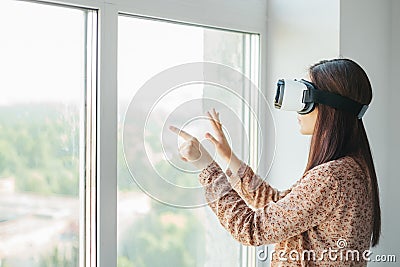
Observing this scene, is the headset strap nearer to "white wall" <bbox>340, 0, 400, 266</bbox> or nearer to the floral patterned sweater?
the floral patterned sweater

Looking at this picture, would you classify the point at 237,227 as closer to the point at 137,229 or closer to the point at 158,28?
the point at 137,229

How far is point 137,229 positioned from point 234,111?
16.1 inches

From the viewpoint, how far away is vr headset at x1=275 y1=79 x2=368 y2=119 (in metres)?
1.47

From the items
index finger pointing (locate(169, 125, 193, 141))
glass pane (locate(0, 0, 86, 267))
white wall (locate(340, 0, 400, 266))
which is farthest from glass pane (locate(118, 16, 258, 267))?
white wall (locate(340, 0, 400, 266))

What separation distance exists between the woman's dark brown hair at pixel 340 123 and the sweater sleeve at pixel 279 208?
0.20 ft

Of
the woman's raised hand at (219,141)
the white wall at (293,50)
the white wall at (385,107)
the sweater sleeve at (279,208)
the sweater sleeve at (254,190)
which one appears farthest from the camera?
the white wall at (385,107)

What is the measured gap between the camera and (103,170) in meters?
1.59

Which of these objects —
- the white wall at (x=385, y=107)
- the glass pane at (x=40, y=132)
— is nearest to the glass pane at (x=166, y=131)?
the glass pane at (x=40, y=132)

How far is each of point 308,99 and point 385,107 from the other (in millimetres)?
787

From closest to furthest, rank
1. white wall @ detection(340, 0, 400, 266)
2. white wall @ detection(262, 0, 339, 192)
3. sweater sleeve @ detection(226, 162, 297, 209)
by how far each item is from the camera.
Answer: sweater sleeve @ detection(226, 162, 297, 209) → white wall @ detection(262, 0, 339, 192) → white wall @ detection(340, 0, 400, 266)

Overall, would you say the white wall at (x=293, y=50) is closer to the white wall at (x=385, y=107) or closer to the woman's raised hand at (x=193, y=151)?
the white wall at (x=385, y=107)

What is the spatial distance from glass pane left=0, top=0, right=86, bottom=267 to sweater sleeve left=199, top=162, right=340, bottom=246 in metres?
0.34

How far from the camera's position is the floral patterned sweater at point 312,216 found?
1417 mm

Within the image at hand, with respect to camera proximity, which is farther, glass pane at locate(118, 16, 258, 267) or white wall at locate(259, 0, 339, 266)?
white wall at locate(259, 0, 339, 266)
